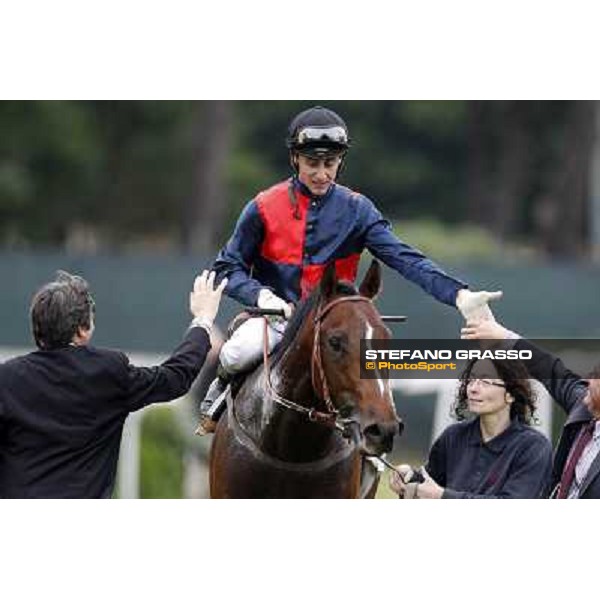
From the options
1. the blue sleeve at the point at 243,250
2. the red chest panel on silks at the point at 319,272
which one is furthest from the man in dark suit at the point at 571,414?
the blue sleeve at the point at 243,250

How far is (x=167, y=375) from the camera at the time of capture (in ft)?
20.3

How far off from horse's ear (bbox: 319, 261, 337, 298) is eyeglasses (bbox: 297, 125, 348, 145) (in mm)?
612

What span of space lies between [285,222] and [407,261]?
1.89 feet

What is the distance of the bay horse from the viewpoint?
20.7 ft

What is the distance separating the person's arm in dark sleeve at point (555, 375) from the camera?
647 cm

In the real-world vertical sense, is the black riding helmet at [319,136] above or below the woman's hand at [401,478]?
above

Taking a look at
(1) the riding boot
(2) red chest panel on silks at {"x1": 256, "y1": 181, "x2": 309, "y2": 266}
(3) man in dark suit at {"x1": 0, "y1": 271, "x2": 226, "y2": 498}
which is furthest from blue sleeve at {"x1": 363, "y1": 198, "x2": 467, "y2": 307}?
(3) man in dark suit at {"x1": 0, "y1": 271, "x2": 226, "y2": 498}

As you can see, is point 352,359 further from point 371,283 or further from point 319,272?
point 319,272

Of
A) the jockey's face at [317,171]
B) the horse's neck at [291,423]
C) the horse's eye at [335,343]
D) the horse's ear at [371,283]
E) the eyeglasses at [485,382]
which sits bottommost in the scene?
the horse's neck at [291,423]

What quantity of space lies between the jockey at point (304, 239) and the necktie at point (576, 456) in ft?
3.19

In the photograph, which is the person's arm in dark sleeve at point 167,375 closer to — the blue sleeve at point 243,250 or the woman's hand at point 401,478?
the blue sleeve at point 243,250

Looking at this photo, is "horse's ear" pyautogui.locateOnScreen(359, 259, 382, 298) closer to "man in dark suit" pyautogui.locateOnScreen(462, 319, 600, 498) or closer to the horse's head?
the horse's head

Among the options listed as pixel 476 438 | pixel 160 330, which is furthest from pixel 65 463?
pixel 160 330

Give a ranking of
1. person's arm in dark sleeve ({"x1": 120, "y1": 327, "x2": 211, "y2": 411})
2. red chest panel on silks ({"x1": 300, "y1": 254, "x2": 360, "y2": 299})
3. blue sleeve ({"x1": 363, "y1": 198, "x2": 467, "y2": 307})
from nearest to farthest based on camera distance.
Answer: person's arm in dark sleeve ({"x1": 120, "y1": 327, "x2": 211, "y2": 411}) < blue sleeve ({"x1": 363, "y1": 198, "x2": 467, "y2": 307}) < red chest panel on silks ({"x1": 300, "y1": 254, "x2": 360, "y2": 299})
